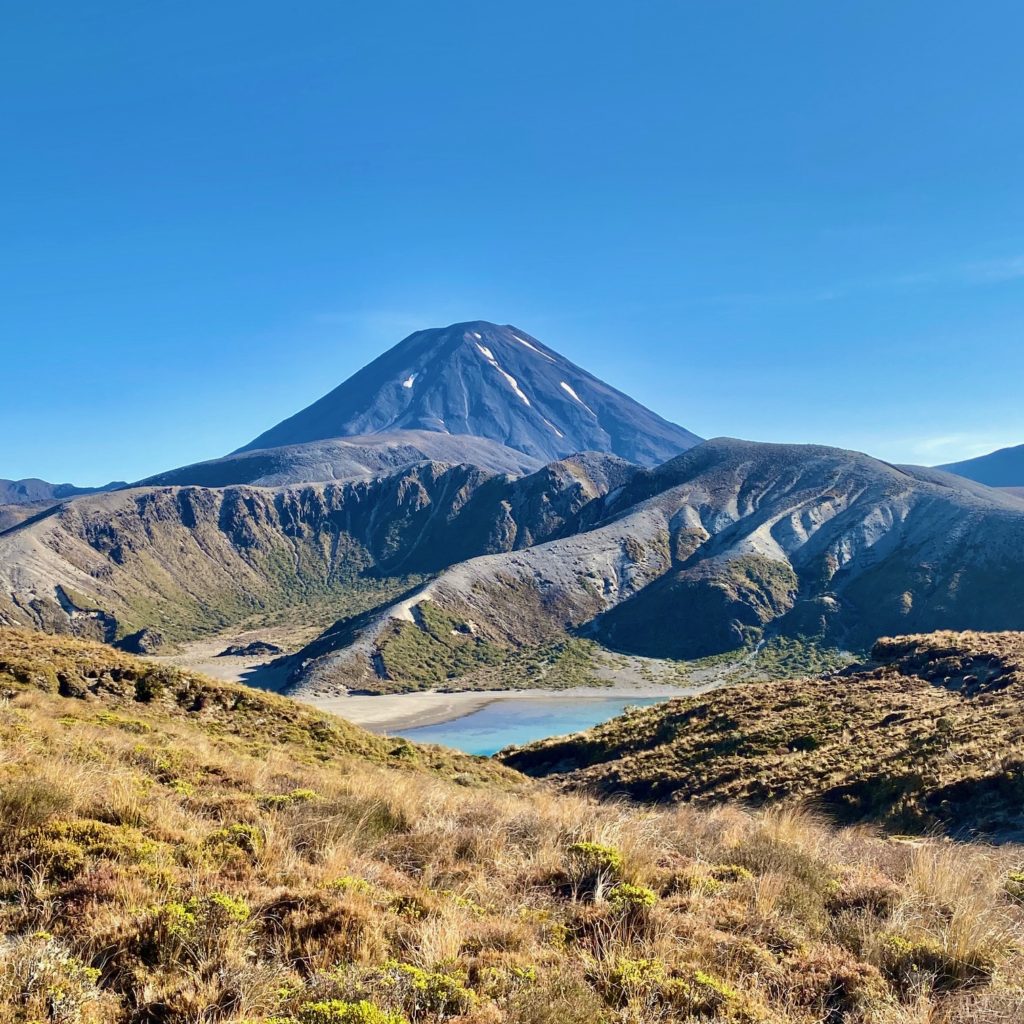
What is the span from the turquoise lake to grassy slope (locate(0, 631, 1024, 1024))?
45.6m

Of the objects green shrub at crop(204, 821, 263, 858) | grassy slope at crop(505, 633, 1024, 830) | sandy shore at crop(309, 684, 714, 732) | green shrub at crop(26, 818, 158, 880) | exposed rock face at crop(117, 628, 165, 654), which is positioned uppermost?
green shrub at crop(26, 818, 158, 880)

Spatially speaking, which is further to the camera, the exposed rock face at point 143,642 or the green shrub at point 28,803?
the exposed rock face at point 143,642

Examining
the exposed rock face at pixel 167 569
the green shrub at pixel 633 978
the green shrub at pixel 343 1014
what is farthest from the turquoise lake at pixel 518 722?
the exposed rock face at pixel 167 569

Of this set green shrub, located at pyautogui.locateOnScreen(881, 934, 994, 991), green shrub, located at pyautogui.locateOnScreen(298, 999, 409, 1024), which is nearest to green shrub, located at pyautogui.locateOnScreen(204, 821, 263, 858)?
green shrub, located at pyautogui.locateOnScreen(298, 999, 409, 1024)

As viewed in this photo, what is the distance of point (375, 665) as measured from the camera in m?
87.8

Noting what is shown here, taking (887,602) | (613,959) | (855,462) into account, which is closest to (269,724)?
(613,959)

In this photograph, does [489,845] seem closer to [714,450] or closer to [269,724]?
[269,724]

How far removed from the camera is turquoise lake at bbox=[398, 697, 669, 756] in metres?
57.1

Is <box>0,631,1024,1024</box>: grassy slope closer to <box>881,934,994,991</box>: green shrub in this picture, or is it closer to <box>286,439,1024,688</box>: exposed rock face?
<box>881,934,994,991</box>: green shrub

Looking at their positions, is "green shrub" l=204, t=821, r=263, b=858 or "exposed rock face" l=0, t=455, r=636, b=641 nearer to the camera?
"green shrub" l=204, t=821, r=263, b=858

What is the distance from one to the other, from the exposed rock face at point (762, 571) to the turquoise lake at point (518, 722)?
2252cm

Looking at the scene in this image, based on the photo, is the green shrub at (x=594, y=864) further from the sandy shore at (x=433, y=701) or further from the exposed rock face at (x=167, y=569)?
the exposed rock face at (x=167, y=569)

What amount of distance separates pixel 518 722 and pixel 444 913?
63.2 metres

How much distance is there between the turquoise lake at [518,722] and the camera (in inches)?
2247
